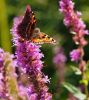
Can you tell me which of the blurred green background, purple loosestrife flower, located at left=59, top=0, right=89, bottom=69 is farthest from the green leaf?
the blurred green background

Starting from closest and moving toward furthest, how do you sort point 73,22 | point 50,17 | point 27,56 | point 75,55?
point 27,56
point 73,22
point 75,55
point 50,17

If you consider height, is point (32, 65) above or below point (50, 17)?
below

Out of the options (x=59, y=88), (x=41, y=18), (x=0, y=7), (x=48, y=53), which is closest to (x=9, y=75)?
(x=59, y=88)

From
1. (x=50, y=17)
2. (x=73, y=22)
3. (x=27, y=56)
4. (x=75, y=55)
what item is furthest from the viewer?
(x=50, y=17)

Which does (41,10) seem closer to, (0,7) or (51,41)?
(0,7)

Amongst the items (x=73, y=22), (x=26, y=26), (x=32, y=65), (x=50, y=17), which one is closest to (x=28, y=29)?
(x=26, y=26)

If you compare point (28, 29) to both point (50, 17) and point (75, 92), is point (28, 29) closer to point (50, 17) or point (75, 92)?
point (75, 92)
